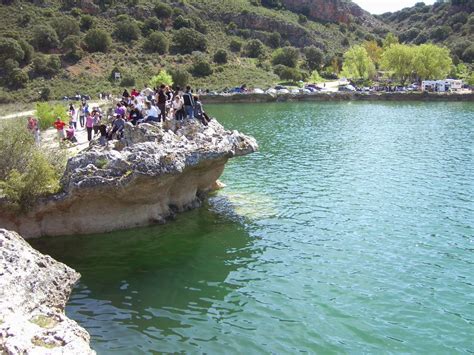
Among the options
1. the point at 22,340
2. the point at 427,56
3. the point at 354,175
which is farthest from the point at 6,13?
the point at 22,340

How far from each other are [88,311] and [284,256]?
8.35 m

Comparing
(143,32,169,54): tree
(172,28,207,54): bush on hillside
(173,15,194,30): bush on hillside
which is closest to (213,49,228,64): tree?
(172,28,207,54): bush on hillside

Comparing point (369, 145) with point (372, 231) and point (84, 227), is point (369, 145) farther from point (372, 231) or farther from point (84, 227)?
point (84, 227)

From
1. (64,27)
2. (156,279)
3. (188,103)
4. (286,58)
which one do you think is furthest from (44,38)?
(156,279)

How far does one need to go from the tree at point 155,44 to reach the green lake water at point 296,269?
102 m

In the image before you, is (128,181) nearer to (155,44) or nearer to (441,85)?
(441,85)

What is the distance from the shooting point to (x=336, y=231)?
24.2 meters

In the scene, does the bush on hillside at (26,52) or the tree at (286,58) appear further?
the tree at (286,58)

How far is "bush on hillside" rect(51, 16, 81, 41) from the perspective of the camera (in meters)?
124

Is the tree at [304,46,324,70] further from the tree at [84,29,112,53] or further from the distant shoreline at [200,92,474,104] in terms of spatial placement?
the tree at [84,29,112,53]

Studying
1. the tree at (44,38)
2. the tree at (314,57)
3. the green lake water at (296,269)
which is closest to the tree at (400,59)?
the tree at (314,57)

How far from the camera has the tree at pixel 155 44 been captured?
131 meters

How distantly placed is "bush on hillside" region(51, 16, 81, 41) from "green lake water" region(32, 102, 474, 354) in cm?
10249

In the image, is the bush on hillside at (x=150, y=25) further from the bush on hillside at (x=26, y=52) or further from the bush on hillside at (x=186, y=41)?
the bush on hillside at (x=26, y=52)
